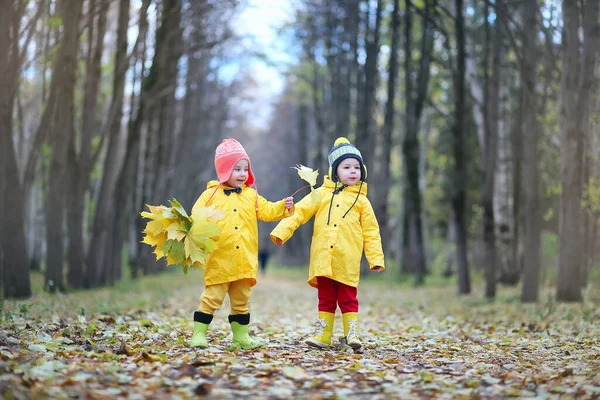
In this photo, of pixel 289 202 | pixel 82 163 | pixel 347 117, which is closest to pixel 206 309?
pixel 289 202

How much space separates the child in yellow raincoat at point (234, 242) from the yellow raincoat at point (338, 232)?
216mm

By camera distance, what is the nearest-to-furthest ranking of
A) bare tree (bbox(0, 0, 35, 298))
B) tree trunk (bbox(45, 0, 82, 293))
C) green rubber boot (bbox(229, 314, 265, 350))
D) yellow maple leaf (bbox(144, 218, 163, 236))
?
1. yellow maple leaf (bbox(144, 218, 163, 236))
2. green rubber boot (bbox(229, 314, 265, 350))
3. bare tree (bbox(0, 0, 35, 298))
4. tree trunk (bbox(45, 0, 82, 293))

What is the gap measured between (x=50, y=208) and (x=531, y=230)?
9.65m

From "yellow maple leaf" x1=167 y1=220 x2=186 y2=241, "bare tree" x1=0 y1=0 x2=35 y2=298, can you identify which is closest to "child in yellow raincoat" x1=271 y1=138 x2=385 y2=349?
"yellow maple leaf" x1=167 y1=220 x2=186 y2=241

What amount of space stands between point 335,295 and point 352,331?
1.39 ft

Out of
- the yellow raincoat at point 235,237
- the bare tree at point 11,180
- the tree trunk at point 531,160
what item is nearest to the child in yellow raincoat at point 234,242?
the yellow raincoat at point 235,237

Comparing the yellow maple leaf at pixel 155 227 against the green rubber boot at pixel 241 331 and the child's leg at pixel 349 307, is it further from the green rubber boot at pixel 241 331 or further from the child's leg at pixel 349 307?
the child's leg at pixel 349 307

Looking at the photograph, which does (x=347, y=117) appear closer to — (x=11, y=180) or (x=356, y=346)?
(x=11, y=180)

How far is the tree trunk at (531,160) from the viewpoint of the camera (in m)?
12.5

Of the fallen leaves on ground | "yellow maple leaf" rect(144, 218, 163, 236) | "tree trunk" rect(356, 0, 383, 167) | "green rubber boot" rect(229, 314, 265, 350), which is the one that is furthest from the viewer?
"tree trunk" rect(356, 0, 383, 167)

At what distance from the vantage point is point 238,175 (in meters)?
6.57

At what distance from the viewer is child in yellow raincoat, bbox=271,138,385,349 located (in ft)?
21.5

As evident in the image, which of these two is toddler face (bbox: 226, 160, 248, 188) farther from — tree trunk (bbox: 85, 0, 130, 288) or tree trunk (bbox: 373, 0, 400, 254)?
tree trunk (bbox: 373, 0, 400, 254)

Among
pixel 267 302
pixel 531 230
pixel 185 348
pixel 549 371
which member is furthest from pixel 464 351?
pixel 267 302
